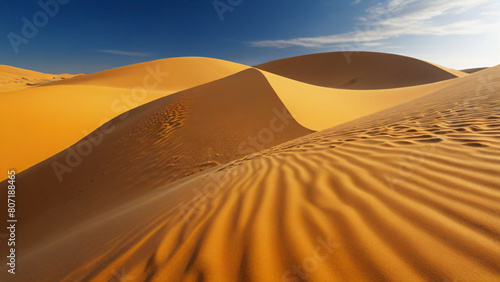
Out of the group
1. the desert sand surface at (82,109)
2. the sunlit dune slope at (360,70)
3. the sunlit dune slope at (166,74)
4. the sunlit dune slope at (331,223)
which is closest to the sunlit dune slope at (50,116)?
the desert sand surface at (82,109)

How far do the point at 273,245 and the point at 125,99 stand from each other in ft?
69.1

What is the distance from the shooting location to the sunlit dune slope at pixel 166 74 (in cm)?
3000

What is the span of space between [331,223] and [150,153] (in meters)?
7.07

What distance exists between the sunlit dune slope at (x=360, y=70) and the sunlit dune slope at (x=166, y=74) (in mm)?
13814

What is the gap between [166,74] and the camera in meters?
34.5

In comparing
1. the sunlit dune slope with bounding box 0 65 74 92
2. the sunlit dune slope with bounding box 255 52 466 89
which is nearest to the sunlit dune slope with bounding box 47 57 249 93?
the sunlit dune slope with bounding box 0 65 74 92

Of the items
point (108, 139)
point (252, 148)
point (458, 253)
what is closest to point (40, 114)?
point (108, 139)

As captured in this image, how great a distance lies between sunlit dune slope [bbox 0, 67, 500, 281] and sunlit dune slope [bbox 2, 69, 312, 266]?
312cm

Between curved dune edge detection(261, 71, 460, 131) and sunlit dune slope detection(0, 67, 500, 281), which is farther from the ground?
curved dune edge detection(261, 71, 460, 131)

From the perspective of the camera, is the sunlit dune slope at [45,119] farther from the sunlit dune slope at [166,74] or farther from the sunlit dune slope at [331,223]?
the sunlit dune slope at [166,74]

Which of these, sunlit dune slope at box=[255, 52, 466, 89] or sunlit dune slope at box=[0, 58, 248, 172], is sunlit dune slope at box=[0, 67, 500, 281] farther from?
sunlit dune slope at box=[255, 52, 466, 89]

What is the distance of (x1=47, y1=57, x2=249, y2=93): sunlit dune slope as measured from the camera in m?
30.0

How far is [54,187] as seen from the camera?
7.26 m

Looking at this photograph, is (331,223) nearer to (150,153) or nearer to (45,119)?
(150,153)
